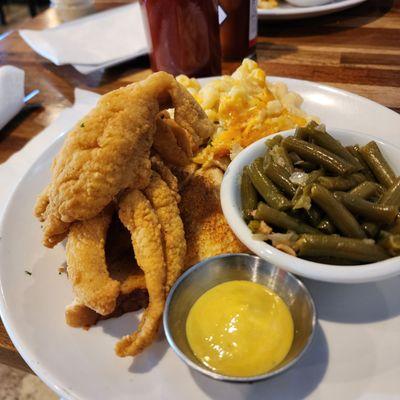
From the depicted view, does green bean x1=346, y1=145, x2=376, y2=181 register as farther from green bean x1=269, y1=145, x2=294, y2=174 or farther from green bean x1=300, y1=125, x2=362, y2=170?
green bean x1=269, y1=145, x2=294, y2=174

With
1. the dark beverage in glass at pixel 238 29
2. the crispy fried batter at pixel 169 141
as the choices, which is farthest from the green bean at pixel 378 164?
the dark beverage in glass at pixel 238 29

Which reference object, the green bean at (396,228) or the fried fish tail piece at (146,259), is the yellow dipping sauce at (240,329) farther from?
the green bean at (396,228)

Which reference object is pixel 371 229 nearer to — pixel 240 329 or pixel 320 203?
pixel 320 203

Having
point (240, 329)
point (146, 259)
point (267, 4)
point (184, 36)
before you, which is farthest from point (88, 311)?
point (267, 4)

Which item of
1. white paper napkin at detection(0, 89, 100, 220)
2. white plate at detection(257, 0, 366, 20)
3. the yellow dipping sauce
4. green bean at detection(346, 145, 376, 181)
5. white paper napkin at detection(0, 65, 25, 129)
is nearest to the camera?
the yellow dipping sauce

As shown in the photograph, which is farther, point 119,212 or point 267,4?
point 267,4

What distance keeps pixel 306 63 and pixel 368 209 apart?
202 cm

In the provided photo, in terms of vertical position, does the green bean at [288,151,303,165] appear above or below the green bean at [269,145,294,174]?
below

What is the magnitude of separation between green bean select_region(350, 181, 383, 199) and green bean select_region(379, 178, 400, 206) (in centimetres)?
4

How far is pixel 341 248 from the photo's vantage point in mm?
1472

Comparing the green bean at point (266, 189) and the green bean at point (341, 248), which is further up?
the green bean at point (266, 189)

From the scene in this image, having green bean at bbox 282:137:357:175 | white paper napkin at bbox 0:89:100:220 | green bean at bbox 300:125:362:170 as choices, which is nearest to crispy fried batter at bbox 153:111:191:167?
green bean at bbox 282:137:357:175

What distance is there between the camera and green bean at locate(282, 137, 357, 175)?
5.50 ft

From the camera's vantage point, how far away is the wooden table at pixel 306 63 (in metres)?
2.91
